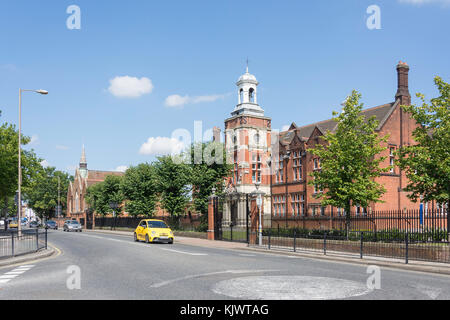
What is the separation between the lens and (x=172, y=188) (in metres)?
45.4

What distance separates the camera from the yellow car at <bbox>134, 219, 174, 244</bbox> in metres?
30.7

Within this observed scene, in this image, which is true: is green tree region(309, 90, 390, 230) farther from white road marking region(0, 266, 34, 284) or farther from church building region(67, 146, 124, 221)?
church building region(67, 146, 124, 221)

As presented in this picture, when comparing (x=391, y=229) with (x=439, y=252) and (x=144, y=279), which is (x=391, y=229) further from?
(x=144, y=279)

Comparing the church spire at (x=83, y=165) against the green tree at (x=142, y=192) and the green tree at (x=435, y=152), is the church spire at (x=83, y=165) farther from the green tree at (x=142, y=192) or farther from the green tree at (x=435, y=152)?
the green tree at (x=435, y=152)

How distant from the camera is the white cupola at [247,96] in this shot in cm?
6384

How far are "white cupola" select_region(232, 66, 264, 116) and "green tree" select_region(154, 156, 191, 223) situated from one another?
20.8 meters

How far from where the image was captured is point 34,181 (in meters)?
52.4

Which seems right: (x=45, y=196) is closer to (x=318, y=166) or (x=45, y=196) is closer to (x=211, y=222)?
(x=318, y=166)

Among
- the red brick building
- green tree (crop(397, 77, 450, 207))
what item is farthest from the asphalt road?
the red brick building

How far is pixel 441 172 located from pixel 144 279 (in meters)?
18.5

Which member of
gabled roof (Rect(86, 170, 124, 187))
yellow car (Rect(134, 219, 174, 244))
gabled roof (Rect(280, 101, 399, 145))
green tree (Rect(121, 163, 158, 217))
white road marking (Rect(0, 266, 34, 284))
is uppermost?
gabled roof (Rect(280, 101, 399, 145))

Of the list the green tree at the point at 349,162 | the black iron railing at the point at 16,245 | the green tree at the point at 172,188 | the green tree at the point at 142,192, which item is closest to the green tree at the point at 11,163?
the green tree at the point at 142,192

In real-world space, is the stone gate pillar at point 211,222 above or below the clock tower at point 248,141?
below

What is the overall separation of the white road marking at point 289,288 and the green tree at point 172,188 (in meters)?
32.6
